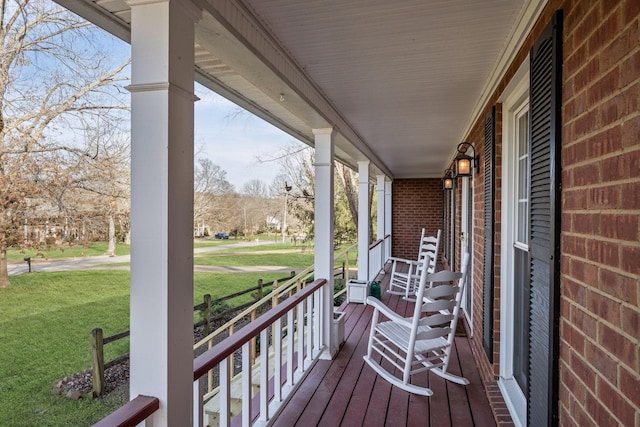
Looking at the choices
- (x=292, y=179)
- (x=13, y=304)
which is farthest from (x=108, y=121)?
(x=292, y=179)

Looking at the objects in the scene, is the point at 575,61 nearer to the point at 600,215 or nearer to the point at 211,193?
the point at 600,215

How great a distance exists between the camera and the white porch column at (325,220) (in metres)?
3.64

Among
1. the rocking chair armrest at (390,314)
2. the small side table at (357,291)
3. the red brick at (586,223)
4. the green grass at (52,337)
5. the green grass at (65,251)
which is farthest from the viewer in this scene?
the green grass at (65,251)

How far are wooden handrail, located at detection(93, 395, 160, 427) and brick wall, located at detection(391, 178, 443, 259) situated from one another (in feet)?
32.1

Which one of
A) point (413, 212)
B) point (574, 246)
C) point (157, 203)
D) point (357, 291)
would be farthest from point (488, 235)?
point (413, 212)

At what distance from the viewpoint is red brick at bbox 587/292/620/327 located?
103 cm

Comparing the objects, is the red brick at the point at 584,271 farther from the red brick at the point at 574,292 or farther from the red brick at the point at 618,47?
the red brick at the point at 618,47

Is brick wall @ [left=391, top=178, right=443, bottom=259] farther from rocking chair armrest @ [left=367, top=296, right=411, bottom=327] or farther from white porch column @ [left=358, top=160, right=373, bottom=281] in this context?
rocking chair armrest @ [left=367, top=296, right=411, bottom=327]

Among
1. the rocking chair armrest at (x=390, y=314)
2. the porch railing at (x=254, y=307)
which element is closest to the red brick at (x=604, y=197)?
the rocking chair armrest at (x=390, y=314)

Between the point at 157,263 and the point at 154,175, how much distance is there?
1.03 feet

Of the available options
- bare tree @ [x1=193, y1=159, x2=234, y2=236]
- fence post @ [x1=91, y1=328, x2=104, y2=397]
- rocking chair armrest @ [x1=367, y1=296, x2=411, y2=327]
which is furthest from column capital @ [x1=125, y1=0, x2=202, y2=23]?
bare tree @ [x1=193, y1=159, x2=234, y2=236]

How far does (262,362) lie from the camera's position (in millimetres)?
2447

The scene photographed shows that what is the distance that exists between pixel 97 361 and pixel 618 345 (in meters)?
6.73

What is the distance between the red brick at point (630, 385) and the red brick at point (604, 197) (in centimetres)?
43
